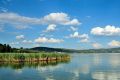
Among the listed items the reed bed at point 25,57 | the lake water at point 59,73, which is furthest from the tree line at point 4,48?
the lake water at point 59,73

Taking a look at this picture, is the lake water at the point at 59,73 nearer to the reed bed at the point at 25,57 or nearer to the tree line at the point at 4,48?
the reed bed at the point at 25,57

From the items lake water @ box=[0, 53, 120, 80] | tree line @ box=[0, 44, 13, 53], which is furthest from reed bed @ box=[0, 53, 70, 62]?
tree line @ box=[0, 44, 13, 53]

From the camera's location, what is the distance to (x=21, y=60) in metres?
62.6

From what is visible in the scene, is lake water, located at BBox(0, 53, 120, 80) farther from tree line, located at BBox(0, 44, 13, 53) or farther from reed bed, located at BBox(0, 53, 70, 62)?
tree line, located at BBox(0, 44, 13, 53)

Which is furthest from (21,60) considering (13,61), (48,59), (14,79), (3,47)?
(14,79)

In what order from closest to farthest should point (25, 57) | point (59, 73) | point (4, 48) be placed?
point (59, 73), point (25, 57), point (4, 48)

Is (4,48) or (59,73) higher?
(4,48)

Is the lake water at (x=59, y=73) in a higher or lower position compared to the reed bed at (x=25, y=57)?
lower

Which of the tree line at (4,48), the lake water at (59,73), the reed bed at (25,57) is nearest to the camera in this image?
the lake water at (59,73)

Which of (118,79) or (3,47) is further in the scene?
(3,47)

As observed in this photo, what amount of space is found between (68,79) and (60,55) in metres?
49.0

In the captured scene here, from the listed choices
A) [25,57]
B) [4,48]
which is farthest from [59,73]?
[4,48]

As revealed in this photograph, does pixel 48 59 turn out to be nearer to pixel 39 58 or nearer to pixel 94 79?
pixel 39 58

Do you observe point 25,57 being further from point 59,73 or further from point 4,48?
point 59,73
